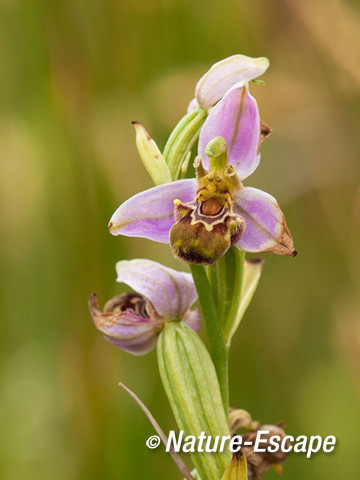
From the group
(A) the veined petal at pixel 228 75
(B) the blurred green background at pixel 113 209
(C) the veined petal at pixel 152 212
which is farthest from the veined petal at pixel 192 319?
(B) the blurred green background at pixel 113 209

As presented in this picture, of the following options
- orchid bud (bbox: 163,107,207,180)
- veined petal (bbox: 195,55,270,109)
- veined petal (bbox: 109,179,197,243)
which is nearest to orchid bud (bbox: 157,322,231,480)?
veined petal (bbox: 109,179,197,243)

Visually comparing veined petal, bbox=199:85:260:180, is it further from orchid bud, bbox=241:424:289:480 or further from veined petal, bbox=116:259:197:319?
orchid bud, bbox=241:424:289:480

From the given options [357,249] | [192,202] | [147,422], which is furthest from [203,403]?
[357,249]

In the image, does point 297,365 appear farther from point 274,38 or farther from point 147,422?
point 274,38

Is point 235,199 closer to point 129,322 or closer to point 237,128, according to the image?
point 237,128

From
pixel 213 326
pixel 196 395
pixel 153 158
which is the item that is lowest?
→ pixel 196 395

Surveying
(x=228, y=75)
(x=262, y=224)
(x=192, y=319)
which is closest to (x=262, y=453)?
(x=192, y=319)

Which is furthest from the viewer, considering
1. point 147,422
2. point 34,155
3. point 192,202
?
point 34,155
